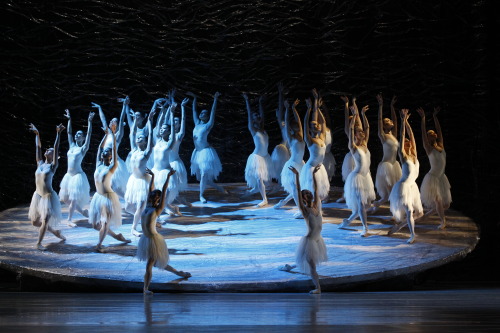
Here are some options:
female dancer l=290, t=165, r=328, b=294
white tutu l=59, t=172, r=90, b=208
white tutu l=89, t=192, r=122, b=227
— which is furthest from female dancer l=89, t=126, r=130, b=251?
female dancer l=290, t=165, r=328, b=294

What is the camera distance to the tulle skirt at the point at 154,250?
6.75 metres

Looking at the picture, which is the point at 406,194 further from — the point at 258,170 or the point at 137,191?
the point at 137,191

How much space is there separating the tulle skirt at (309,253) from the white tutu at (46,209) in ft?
9.15

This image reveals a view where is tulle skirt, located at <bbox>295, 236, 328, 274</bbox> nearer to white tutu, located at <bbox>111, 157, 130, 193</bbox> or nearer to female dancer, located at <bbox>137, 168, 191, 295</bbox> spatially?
female dancer, located at <bbox>137, 168, 191, 295</bbox>

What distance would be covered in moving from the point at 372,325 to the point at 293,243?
11.7 ft

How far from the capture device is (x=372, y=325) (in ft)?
14.6

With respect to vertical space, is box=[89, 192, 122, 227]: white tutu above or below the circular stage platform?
above

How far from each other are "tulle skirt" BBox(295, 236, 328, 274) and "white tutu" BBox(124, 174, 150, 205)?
2364 millimetres

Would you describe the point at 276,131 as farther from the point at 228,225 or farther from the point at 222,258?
the point at 222,258

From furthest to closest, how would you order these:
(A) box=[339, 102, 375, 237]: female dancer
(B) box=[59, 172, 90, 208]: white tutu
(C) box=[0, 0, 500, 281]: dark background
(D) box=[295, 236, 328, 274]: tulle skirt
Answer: (C) box=[0, 0, 500, 281]: dark background, (B) box=[59, 172, 90, 208]: white tutu, (A) box=[339, 102, 375, 237]: female dancer, (D) box=[295, 236, 328, 274]: tulle skirt

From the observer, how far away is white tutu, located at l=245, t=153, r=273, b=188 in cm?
975

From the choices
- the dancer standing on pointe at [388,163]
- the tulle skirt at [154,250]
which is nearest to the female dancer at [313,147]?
the dancer standing on pointe at [388,163]

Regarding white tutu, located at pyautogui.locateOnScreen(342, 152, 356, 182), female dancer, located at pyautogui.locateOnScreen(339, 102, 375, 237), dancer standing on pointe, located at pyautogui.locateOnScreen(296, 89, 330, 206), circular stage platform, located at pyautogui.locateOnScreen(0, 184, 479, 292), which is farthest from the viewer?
white tutu, located at pyautogui.locateOnScreen(342, 152, 356, 182)

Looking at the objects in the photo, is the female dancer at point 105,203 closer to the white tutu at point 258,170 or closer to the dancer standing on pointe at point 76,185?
the dancer standing on pointe at point 76,185
